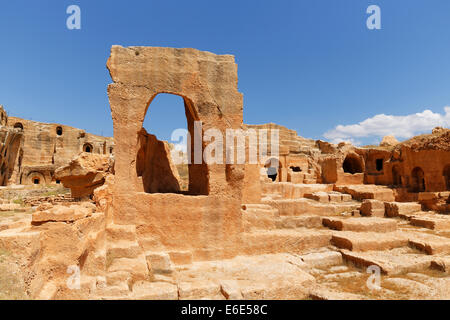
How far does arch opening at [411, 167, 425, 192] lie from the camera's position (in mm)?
13711

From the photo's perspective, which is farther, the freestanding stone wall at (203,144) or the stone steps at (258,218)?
the stone steps at (258,218)

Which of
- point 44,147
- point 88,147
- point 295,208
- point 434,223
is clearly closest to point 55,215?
point 295,208

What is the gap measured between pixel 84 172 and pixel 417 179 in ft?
49.9

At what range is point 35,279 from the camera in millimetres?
2744

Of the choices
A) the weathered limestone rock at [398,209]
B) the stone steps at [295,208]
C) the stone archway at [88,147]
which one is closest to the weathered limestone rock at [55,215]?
the stone steps at [295,208]

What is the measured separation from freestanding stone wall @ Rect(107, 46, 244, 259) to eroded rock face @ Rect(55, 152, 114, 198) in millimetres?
1220

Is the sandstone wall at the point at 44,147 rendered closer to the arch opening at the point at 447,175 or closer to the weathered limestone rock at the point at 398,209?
the weathered limestone rock at the point at 398,209

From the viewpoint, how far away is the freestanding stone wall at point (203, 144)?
207 inches

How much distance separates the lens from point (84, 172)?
19.7 feet

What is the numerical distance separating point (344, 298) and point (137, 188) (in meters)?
4.20

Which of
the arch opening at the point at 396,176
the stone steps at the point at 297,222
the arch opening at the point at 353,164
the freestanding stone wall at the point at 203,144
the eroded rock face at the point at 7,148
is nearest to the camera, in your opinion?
the freestanding stone wall at the point at 203,144

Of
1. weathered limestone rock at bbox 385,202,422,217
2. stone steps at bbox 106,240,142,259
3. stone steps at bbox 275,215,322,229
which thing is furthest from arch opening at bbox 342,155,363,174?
stone steps at bbox 106,240,142,259

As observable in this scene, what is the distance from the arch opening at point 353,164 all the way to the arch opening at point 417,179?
6.99 metres

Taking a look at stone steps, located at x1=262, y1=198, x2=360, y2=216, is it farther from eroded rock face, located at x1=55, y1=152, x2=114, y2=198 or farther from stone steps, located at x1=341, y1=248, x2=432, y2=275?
Result: eroded rock face, located at x1=55, y1=152, x2=114, y2=198
